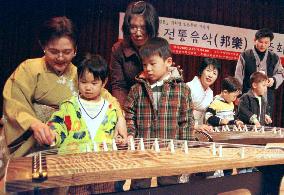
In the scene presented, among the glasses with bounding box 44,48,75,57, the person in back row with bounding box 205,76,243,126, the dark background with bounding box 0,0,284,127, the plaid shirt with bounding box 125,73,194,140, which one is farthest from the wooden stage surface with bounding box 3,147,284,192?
the dark background with bounding box 0,0,284,127

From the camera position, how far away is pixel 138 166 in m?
1.50

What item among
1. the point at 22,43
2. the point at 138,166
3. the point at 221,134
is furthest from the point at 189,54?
the point at 138,166

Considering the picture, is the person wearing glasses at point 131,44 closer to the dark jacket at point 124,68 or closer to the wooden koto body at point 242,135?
the dark jacket at point 124,68

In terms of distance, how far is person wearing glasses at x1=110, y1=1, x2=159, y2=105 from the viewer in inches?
104

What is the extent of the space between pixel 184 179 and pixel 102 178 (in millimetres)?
2047

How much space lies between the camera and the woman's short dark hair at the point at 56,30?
7.41 ft

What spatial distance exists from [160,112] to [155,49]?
1.36 ft

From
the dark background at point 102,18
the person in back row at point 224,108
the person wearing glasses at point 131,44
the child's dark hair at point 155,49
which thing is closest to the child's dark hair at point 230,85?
the person in back row at point 224,108

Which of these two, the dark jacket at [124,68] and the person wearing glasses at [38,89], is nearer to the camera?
the person wearing glasses at [38,89]

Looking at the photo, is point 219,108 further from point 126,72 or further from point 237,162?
point 237,162

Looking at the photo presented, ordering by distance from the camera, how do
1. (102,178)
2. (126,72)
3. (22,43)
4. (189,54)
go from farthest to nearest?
(189,54) < (22,43) < (126,72) < (102,178)

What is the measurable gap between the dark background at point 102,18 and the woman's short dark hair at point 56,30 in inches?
163

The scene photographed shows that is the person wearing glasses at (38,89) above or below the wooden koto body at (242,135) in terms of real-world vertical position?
above

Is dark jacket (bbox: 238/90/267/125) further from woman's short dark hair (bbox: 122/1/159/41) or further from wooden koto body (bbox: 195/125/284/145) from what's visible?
woman's short dark hair (bbox: 122/1/159/41)
